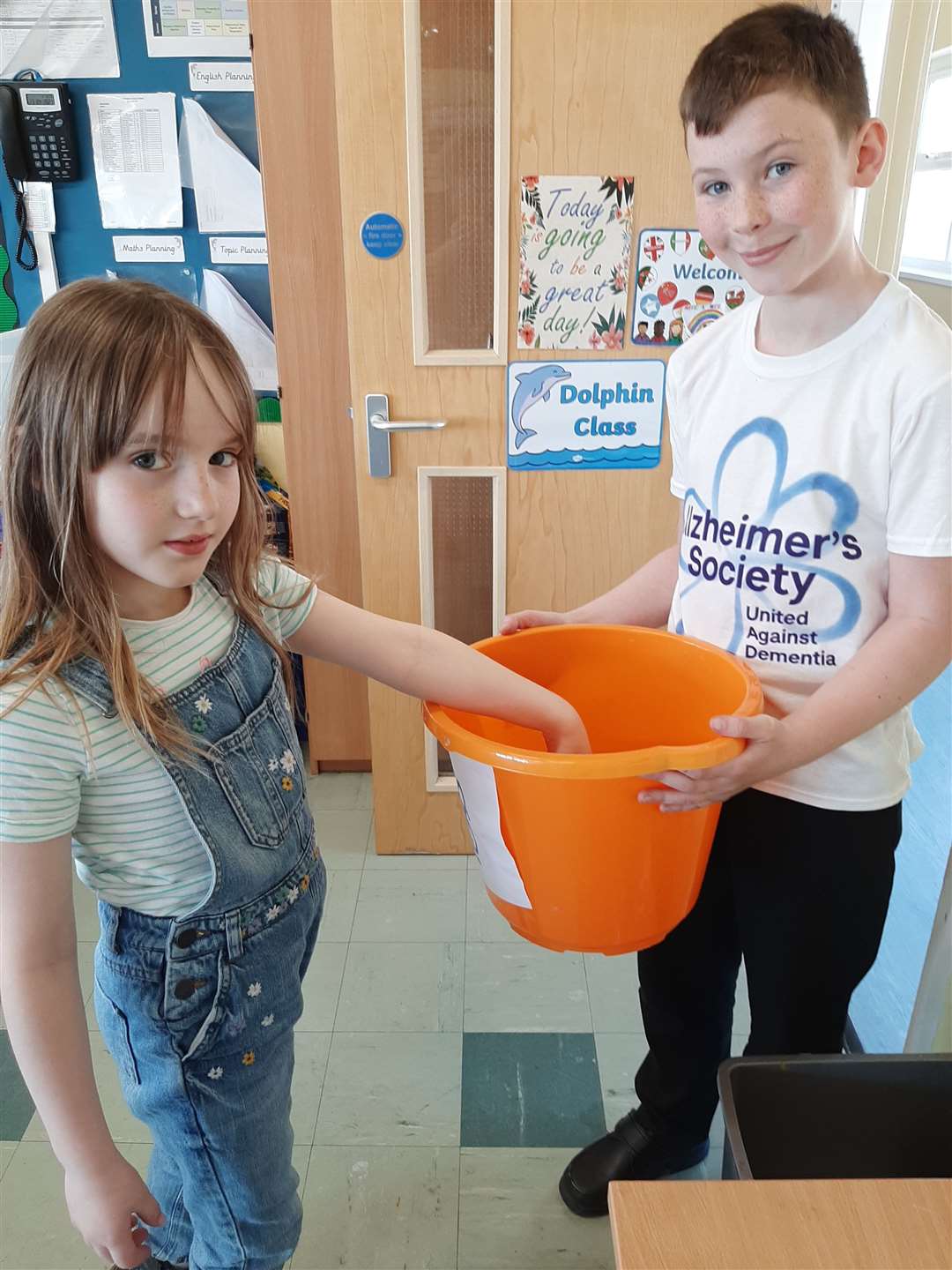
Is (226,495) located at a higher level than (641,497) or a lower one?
higher

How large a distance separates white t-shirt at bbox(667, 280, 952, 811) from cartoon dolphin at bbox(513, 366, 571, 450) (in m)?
0.79

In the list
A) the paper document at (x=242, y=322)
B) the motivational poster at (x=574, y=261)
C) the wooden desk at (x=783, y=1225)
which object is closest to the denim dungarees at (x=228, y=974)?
the wooden desk at (x=783, y=1225)

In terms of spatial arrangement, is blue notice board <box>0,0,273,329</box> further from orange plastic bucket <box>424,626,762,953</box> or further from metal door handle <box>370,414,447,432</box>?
orange plastic bucket <box>424,626,762,953</box>

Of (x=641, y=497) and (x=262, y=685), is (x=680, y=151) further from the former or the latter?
(x=262, y=685)

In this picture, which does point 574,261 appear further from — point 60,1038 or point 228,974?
point 60,1038

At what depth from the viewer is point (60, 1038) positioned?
0.78 m

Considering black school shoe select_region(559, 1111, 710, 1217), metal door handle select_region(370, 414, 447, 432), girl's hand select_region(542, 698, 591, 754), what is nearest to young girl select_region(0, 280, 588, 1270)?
girl's hand select_region(542, 698, 591, 754)

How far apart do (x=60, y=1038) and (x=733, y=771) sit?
622mm

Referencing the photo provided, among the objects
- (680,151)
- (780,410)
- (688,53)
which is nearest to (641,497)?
(680,151)

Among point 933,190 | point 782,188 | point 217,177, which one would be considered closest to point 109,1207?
point 782,188

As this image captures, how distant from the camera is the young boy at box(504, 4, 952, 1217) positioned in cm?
81

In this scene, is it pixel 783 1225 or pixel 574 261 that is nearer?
pixel 783 1225

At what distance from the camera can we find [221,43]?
7.95 ft

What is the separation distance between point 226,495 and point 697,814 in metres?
0.54
